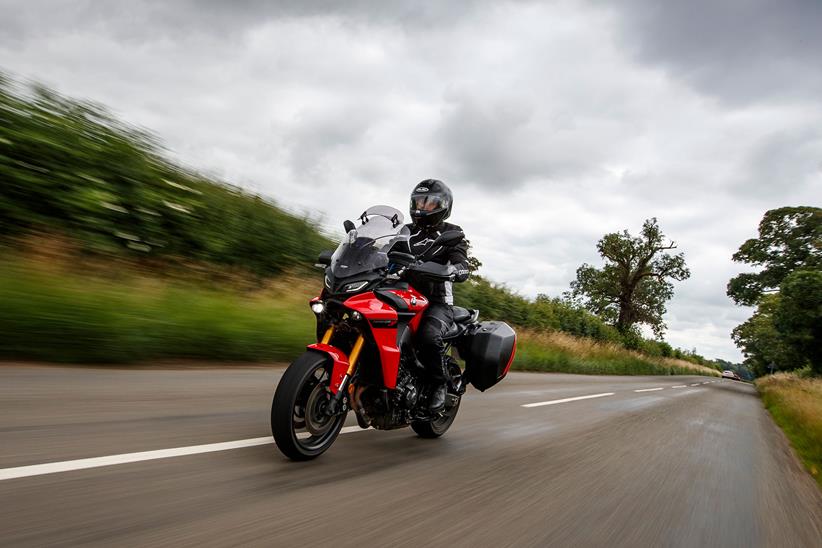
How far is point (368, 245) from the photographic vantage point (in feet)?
10.6

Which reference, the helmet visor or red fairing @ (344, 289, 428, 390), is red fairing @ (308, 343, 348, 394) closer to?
red fairing @ (344, 289, 428, 390)

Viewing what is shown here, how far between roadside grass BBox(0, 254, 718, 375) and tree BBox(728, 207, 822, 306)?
35.6m

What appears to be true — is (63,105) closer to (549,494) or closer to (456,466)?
(456,466)

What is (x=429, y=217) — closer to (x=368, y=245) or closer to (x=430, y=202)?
(x=430, y=202)

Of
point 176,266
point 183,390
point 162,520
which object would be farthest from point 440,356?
point 176,266

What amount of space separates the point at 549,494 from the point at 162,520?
7.34ft

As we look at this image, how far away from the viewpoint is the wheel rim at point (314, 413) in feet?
9.61

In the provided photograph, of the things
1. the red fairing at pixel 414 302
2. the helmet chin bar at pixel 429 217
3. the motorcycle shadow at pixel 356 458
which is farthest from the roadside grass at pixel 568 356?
the red fairing at pixel 414 302

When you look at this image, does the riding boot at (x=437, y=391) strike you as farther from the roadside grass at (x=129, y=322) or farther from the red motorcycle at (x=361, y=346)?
the roadside grass at (x=129, y=322)

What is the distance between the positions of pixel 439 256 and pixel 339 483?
1735 mm

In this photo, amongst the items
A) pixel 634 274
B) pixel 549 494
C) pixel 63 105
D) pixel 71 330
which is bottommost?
pixel 549 494

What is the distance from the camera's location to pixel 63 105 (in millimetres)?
7133

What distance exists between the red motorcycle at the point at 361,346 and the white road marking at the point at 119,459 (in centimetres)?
40

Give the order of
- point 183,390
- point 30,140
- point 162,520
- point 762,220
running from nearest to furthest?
point 162,520 → point 183,390 → point 30,140 → point 762,220
